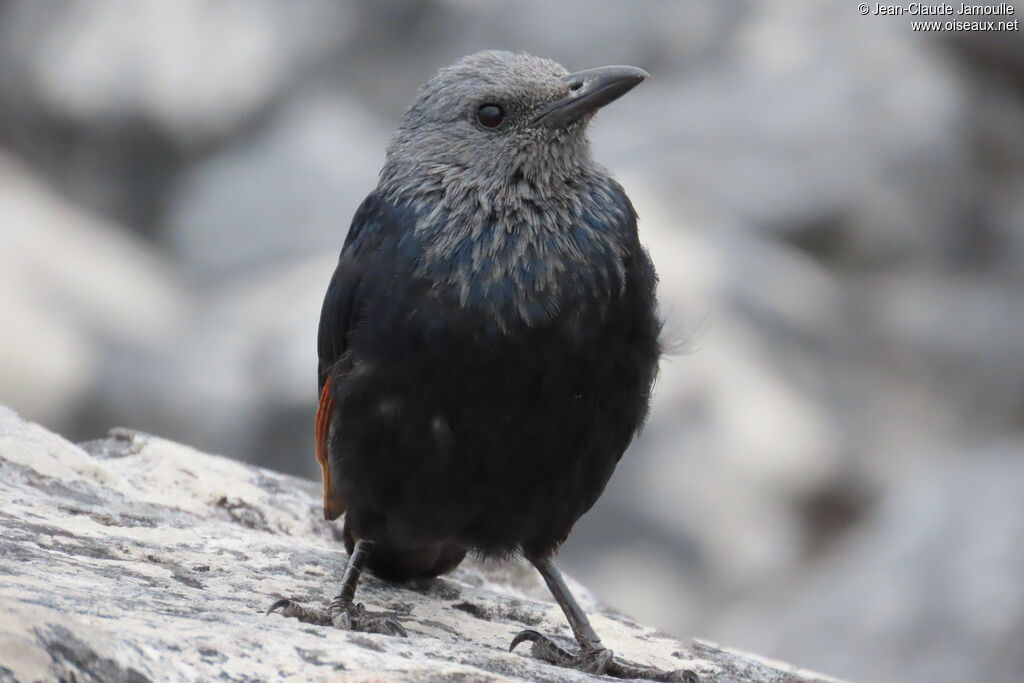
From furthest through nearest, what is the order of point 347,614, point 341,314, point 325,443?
1. point 325,443
2. point 341,314
3. point 347,614

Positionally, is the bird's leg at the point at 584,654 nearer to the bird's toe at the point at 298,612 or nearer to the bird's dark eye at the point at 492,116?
the bird's toe at the point at 298,612

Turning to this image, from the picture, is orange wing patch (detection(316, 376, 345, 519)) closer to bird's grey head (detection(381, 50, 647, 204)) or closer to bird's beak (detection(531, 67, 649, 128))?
bird's grey head (detection(381, 50, 647, 204))

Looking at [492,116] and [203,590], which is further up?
[492,116]

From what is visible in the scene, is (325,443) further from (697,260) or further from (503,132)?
(697,260)

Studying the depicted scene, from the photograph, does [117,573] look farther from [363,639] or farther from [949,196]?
[949,196]

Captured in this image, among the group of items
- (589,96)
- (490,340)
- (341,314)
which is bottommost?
(490,340)

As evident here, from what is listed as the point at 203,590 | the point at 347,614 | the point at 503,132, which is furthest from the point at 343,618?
the point at 503,132

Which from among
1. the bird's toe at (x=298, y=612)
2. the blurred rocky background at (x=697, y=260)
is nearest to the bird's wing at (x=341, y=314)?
the bird's toe at (x=298, y=612)

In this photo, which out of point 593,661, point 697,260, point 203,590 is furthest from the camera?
point 697,260

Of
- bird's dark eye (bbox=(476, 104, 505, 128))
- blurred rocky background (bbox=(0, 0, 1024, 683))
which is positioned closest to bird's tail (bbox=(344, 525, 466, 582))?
bird's dark eye (bbox=(476, 104, 505, 128))
